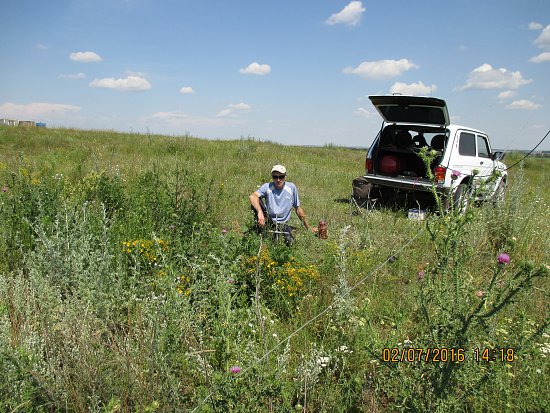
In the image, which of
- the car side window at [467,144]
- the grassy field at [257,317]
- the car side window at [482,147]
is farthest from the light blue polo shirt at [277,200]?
the car side window at [482,147]

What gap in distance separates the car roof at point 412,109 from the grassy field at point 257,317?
2.07 meters

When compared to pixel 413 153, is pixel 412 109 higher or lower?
higher

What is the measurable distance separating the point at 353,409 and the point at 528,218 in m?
4.29

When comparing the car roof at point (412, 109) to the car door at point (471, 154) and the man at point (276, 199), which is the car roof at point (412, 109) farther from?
the man at point (276, 199)

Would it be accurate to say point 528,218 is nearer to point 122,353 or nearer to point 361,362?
point 361,362

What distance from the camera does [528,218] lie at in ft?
17.2

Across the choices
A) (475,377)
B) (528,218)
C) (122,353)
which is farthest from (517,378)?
(528,218)

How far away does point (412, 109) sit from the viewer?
7.12m

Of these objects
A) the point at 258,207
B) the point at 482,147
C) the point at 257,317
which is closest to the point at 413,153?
the point at 482,147

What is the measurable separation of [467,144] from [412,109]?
1442mm
